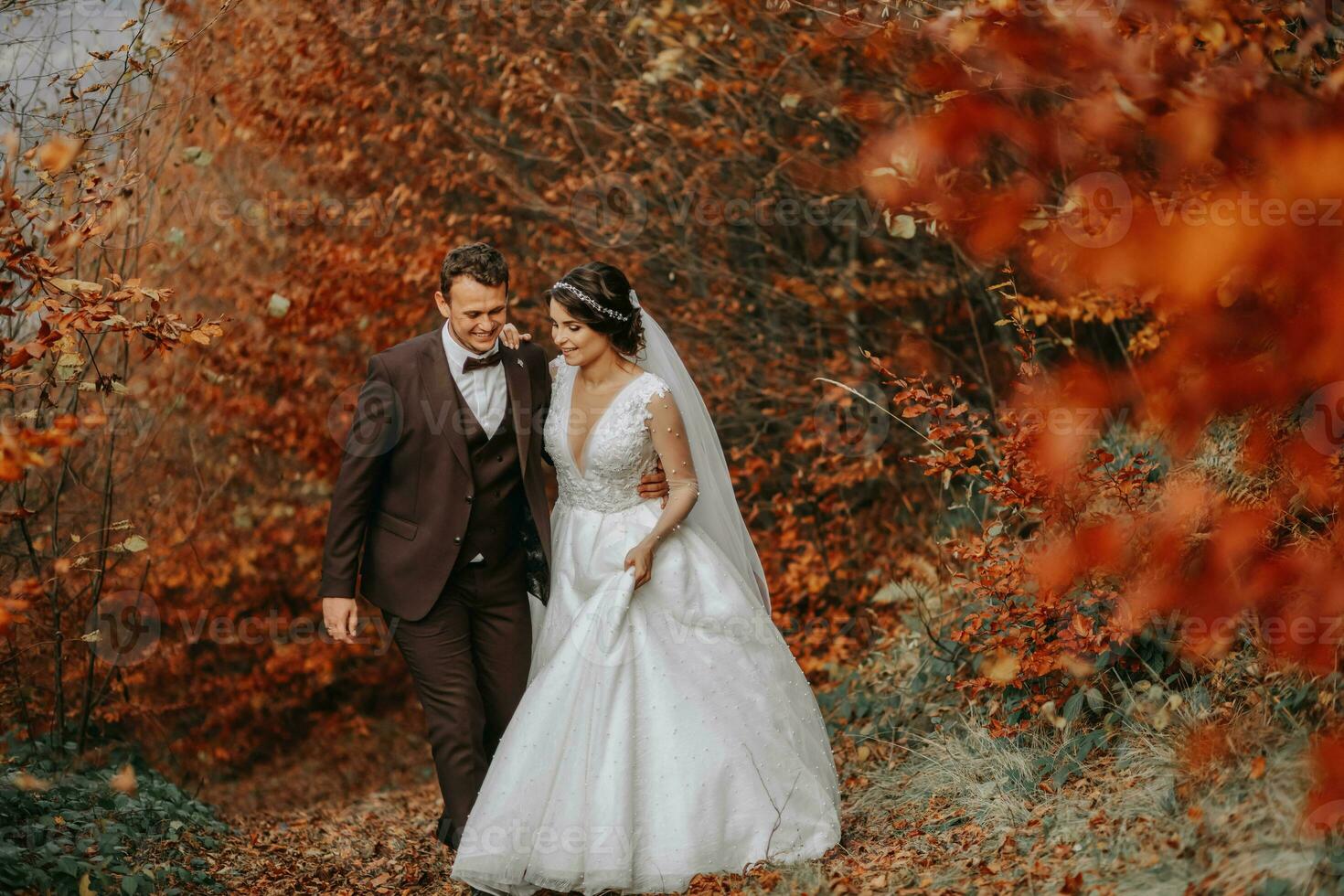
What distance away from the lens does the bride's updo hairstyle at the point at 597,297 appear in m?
4.52

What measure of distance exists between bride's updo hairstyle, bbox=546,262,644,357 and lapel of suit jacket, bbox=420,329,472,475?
0.48 m

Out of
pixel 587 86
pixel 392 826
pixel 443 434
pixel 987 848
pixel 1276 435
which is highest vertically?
pixel 587 86

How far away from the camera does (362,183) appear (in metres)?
8.75

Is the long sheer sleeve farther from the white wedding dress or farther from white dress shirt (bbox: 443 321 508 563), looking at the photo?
white dress shirt (bbox: 443 321 508 563)

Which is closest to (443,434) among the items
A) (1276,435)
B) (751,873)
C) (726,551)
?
(726,551)

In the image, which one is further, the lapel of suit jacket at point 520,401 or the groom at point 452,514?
the lapel of suit jacket at point 520,401

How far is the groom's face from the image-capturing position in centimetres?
454

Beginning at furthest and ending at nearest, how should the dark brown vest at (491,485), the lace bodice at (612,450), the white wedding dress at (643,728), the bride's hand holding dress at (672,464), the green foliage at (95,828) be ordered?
the dark brown vest at (491,485), the lace bodice at (612,450), the bride's hand holding dress at (672,464), the green foliage at (95,828), the white wedding dress at (643,728)

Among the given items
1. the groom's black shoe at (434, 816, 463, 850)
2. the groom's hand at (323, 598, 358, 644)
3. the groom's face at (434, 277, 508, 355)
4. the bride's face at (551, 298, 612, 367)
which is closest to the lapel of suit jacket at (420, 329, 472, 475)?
the groom's face at (434, 277, 508, 355)

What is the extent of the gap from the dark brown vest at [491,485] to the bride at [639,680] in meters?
0.16

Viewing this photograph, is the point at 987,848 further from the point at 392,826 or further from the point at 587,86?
the point at 587,86

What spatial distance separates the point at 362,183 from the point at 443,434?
15.4 ft

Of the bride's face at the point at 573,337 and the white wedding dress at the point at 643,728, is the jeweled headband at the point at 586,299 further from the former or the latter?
the white wedding dress at the point at 643,728

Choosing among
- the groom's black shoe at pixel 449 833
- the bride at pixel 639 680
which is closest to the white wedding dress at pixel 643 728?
the bride at pixel 639 680
